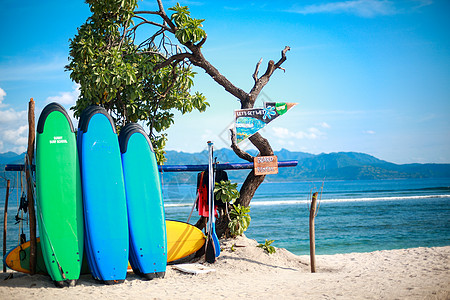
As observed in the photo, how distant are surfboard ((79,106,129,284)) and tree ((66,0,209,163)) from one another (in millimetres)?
1074

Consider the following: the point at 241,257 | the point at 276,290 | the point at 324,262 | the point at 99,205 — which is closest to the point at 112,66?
the point at 99,205

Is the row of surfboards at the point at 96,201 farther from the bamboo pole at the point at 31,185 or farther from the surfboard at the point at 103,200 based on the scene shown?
the bamboo pole at the point at 31,185

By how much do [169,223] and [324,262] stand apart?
296 cm

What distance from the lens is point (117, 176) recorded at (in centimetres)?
452

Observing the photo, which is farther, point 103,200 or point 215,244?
point 215,244

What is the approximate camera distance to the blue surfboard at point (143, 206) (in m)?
4.59

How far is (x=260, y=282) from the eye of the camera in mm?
4684

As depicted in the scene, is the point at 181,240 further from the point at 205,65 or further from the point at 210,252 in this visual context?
the point at 205,65

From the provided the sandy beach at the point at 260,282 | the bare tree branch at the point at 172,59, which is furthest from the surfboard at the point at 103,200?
the bare tree branch at the point at 172,59

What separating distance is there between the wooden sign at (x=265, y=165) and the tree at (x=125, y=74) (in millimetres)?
1571

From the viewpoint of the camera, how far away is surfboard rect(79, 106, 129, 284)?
4.32m

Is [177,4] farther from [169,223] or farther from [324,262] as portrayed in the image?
[324,262]

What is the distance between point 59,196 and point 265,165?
2.96 metres

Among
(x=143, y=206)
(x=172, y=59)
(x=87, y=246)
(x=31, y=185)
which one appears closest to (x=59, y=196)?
(x=31, y=185)
